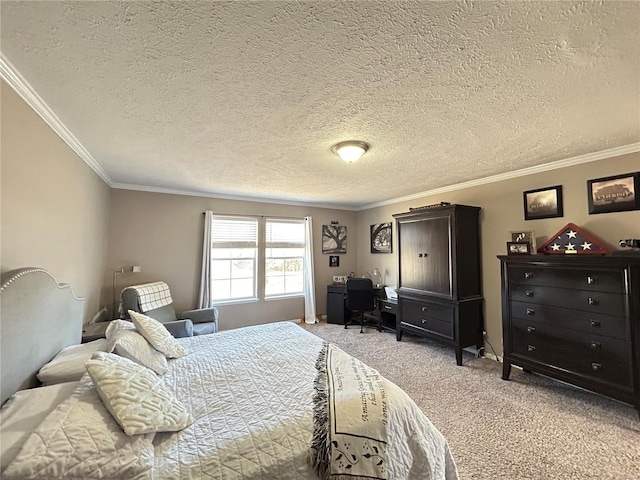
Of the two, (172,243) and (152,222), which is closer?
(152,222)

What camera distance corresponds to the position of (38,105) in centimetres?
167

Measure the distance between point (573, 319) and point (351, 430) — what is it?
8.13ft

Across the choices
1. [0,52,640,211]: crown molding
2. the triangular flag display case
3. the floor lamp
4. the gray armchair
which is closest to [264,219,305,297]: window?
[0,52,640,211]: crown molding

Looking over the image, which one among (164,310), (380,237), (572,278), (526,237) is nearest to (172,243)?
(164,310)

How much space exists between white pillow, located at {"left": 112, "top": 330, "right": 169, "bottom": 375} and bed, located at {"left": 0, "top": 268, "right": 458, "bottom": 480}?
0.03 m

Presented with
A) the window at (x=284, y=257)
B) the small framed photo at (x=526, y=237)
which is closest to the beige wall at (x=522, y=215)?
the small framed photo at (x=526, y=237)

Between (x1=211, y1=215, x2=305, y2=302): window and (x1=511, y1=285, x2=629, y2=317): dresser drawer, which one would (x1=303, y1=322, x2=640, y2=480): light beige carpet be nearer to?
(x1=511, y1=285, x2=629, y2=317): dresser drawer

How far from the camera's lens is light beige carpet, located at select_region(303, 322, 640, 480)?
171cm

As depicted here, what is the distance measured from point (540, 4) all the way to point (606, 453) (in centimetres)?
278

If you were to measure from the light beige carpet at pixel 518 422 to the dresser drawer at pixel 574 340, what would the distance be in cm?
50

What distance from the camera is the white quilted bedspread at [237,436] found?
0.93 metres

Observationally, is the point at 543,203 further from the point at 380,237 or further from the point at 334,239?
the point at 334,239

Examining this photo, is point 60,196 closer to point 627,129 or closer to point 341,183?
point 341,183

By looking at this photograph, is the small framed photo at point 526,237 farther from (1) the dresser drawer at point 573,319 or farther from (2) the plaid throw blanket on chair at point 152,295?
(2) the plaid throw blanket on chair at point 152,295
